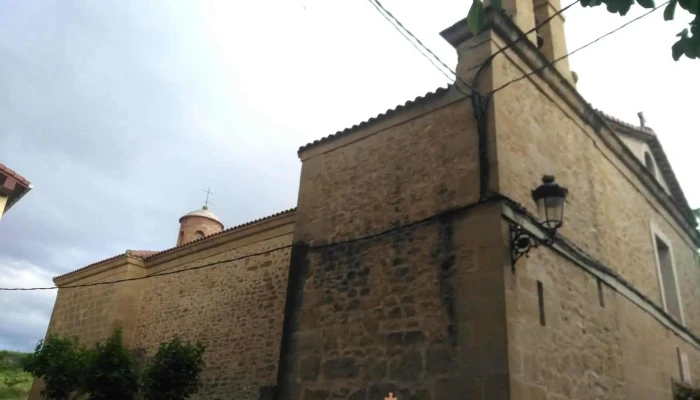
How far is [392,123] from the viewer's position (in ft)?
24.3

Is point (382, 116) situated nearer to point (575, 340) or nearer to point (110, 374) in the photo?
point (575, 340)

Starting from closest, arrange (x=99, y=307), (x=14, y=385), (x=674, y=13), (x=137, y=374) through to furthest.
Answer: (x=674, y=13)
(x=137, y=374)
(x=99, y=307)
(x=14, y=385)

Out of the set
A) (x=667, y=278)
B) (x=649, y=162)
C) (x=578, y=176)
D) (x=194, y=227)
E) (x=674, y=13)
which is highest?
(x=194, y=227)

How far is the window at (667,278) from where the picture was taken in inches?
378

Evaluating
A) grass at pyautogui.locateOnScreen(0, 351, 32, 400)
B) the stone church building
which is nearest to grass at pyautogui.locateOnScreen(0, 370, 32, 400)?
grass at pyautogui.locateOnScreen(0, 351, 32, 400)

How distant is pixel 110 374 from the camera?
27.6ft

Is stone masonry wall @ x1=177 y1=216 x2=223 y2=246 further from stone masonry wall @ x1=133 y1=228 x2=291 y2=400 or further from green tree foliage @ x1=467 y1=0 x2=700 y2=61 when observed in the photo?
green tree foliage @ x1=467 y1=0 x2=700 y2=61

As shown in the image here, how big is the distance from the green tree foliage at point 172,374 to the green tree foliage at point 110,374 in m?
0.38

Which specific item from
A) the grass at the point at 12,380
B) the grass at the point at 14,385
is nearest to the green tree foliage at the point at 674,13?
the grass at the point at 12,380

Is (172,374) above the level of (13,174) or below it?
below

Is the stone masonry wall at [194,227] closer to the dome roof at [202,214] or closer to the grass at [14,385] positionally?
the dome roof at [202,214]

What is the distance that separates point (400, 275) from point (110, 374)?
5092mm

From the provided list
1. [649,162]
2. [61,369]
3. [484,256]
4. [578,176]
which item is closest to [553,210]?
[484,256]

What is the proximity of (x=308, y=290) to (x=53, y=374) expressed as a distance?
559 cm
